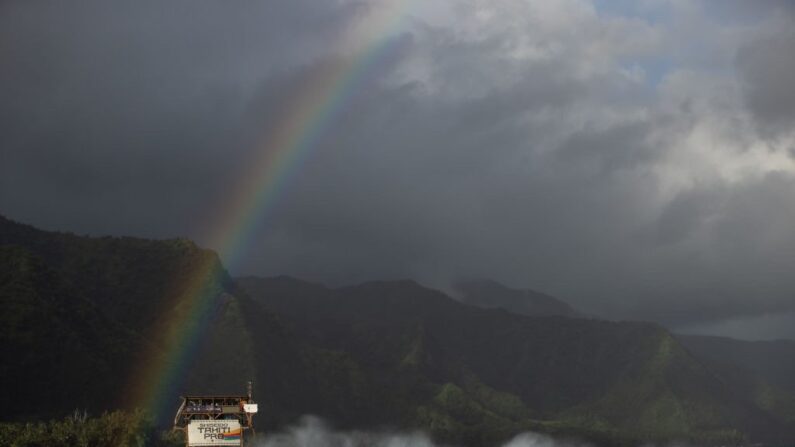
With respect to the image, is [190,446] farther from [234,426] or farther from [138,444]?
[138,444]

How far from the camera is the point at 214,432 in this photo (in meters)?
116

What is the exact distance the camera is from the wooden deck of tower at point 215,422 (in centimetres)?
11550

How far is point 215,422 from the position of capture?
116 metres

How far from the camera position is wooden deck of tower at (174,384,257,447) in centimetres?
11550

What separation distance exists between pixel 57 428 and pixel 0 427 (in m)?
11.1

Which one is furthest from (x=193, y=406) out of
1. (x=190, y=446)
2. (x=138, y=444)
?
(x=138, y=444)

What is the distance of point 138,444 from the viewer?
7864 inches

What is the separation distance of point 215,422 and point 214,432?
1220mm

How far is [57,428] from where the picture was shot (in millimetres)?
197500

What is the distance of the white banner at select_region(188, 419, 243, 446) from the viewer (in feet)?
379

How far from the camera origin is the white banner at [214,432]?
4547 inches

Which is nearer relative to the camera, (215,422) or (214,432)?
(214,432)

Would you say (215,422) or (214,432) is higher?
(215,422)

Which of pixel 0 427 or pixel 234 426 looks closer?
pixel 234 426
